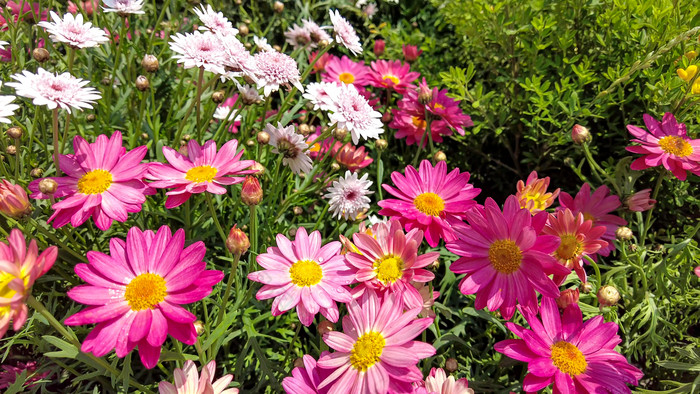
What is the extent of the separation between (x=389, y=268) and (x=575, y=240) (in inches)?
21.6

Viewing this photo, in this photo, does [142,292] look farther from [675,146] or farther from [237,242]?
[675,146]

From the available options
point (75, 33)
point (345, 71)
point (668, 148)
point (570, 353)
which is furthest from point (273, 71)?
point (668, 148)

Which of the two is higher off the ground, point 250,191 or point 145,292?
point 250,191

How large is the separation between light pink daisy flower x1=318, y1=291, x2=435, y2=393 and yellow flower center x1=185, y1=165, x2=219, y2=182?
1.81 ft

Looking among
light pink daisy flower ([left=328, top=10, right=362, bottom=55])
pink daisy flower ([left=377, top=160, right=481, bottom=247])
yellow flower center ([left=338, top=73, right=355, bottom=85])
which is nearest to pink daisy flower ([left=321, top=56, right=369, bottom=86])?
yellow flower center ([left=338, top=73, right=355, bottom=85])

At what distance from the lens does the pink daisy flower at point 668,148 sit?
1527mm

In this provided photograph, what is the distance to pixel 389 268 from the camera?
4.18 feet

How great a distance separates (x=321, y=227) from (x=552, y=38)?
127cm

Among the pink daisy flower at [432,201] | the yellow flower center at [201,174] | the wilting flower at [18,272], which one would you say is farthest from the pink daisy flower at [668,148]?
the wilting flower at [18,272]

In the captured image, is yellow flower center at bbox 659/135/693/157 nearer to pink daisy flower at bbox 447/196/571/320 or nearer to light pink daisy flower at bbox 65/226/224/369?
pink daisy flower at bbox 447/196/571/320

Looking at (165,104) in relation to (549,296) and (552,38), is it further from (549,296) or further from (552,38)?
(549,296)

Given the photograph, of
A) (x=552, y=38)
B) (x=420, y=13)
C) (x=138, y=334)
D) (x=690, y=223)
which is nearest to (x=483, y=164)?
(x=552, y=38)

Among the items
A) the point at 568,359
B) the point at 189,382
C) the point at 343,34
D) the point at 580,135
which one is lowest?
the point at 189,382

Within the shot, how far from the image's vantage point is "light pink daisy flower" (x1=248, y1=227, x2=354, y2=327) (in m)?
1.19
